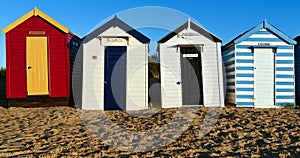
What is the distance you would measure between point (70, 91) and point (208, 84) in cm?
491

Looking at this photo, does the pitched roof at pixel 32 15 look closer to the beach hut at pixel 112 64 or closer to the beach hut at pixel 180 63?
the beach hut at pixel 112 64

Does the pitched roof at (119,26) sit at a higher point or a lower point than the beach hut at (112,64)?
higher

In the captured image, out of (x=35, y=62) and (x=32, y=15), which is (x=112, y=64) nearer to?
(x=35, y=62)

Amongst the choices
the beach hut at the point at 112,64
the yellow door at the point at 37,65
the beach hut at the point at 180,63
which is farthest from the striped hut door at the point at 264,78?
the yellow door at the point at 37,65

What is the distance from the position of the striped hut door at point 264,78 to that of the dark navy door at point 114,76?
14.7 ft

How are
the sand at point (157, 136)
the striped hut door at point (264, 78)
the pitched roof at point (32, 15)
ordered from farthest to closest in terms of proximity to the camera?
1. the pitched roof at point (32, 15)
2. the striped hut door at point (264, 78)
3. the sand at point (157, 136)

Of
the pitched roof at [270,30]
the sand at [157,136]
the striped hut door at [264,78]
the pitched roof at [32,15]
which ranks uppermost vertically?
the pitched roof at [32,15]

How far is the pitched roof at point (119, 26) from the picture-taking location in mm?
10000

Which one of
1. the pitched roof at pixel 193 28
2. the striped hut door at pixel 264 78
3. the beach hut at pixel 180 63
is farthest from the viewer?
the striped hut door at pixel 264 78

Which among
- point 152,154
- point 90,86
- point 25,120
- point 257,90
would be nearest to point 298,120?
point 257,90

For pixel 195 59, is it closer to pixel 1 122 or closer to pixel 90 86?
pixel 90 86

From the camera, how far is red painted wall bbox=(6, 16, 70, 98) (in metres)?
10.6

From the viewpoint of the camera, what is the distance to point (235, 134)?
20.0 ft

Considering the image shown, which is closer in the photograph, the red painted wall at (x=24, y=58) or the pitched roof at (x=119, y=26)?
the pitched roof at (x=119, y=26)
